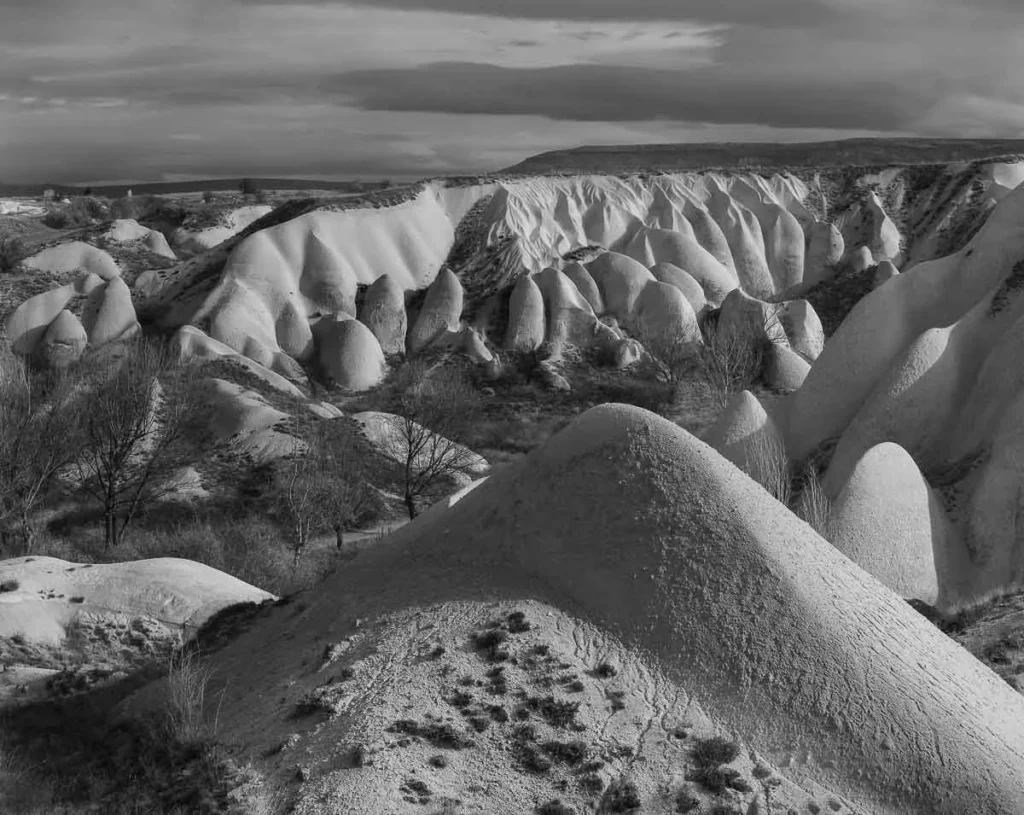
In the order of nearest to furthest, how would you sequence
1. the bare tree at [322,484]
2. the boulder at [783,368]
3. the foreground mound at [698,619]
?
1. the foreground mound at [698,619]
2. the bare tree at [322,484]
3. the boulder at [783,368]

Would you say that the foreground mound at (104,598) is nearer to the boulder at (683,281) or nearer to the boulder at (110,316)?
the boulder at (110,316)

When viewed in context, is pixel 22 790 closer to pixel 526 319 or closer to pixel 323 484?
pixel 323 484

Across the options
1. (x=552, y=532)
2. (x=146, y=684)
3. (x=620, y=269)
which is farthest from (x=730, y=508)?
(x=620, y=269)

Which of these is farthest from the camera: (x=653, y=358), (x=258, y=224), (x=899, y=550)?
(x=258, y=224)

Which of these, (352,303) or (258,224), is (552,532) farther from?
(258,224)

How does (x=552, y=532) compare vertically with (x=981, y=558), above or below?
above

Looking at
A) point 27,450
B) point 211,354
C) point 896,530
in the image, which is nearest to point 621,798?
point 896,530

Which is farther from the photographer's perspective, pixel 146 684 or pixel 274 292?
pixel 274 292

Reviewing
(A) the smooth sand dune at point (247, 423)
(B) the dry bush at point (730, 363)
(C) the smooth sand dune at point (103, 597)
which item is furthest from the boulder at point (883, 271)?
(C) the smooth sand dune at point (103, 597)
